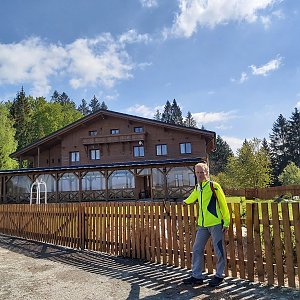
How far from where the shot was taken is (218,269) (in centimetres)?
484

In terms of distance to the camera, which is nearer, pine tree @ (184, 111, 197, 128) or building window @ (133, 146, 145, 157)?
building window @ (133, 146, 145, 157)

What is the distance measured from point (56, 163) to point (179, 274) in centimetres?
3203

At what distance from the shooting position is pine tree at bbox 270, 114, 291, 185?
6894cm

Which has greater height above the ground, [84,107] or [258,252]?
[84,107]

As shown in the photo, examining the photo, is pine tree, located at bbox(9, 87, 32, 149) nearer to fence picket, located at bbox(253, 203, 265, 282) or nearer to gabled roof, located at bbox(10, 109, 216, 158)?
gabled roof, located at bbox(10, 109, 216, 158)

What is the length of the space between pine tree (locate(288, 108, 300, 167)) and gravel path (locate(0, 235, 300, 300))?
70.5 metres

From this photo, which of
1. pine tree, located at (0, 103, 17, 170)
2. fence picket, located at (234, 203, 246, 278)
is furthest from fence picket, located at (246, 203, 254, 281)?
pine tree, located at (0, 103, 17, 170)

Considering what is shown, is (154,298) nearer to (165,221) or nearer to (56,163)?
(165,221)

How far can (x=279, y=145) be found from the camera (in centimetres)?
7275

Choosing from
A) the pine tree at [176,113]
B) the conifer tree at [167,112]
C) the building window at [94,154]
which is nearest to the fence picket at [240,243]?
the building window at [94,154]

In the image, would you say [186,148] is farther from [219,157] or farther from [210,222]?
[219,157]

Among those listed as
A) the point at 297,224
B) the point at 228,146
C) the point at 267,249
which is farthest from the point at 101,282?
the point at 228,146

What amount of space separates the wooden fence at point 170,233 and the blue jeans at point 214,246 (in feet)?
1.19

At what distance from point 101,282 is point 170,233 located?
1597mm
